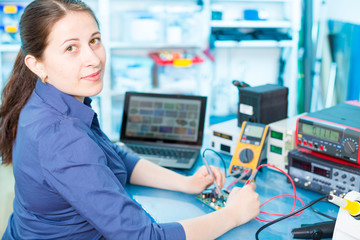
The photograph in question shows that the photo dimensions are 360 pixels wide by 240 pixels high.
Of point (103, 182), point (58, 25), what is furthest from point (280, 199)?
point (58, 25)

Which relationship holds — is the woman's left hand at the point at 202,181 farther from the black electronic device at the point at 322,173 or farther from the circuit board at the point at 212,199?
the black electronic device at the point at 322,173

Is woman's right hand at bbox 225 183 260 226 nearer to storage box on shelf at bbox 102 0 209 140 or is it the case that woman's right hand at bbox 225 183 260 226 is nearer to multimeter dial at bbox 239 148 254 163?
multimeter dial at bbox 239 148 254 163

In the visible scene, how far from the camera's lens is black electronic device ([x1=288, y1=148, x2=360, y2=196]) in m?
1.32

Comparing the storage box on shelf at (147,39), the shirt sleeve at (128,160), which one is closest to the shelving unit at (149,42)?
the storage box on shelf at (147,39)

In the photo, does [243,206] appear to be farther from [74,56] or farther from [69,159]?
[74,56]

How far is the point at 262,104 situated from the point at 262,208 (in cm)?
49

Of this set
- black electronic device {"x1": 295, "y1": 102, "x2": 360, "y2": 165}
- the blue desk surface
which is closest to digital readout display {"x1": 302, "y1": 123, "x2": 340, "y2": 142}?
black electronic device {"x1": 295, "y1": 102, "x2": 360, "y2": 165}

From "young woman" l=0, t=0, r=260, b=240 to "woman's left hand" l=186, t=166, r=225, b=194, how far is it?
0.51ft

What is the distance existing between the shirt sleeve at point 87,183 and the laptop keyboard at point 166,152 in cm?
69

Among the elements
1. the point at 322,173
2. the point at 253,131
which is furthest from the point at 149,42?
the point at 322,173

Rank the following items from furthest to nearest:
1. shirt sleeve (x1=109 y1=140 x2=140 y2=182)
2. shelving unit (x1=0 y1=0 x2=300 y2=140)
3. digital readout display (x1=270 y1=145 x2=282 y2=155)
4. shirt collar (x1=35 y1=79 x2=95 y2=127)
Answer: shelving unit (x1=0 y1=0 x2=300 y2=140) < digital readout display (x1=270 y1=145 x2=282 y2=155) < shirt sleeve (x1=109 y1=140 x2=140 y2=182) < shirt collar (x1=35 y1=79 x2=95 y2=127)

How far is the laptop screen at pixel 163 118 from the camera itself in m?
1.77

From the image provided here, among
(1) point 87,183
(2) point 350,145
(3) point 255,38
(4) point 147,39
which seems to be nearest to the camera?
(1) point 87,183

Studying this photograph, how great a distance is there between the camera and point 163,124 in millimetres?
1800
